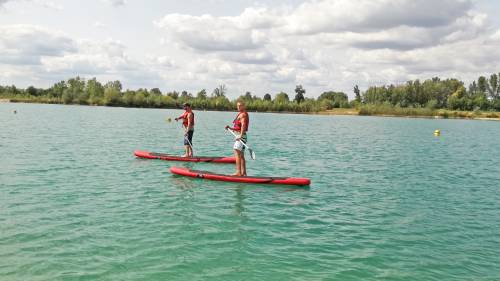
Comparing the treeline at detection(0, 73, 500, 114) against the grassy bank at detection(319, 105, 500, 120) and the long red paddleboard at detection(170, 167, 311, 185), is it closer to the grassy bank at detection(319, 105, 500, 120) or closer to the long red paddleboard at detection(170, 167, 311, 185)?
the grassy bank at detection(319, 105, 500, 120)

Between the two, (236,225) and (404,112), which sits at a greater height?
(404,112)

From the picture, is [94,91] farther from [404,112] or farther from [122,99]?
[404,112]

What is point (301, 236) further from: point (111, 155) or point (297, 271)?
point (111, 155)

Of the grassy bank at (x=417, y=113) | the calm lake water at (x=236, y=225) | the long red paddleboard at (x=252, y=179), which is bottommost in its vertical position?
the calm lake water at (x=236, y=225)

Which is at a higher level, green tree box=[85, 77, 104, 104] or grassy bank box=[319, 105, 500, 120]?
green tree box=[85, 77, 104, 104]

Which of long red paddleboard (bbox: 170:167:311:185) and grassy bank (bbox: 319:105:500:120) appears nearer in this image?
long red paddleboard (bbox: 170:167:311:185)

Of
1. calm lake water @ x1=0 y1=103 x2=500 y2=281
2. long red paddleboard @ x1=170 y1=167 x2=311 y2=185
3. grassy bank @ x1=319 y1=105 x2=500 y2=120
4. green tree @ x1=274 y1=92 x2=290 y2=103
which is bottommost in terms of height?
calm lake water @ x1=0 y1=103 x2=500 y2=281

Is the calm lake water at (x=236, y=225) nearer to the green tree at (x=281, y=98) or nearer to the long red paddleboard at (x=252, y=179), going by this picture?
the long red paddleboard at (x=252, y=179)

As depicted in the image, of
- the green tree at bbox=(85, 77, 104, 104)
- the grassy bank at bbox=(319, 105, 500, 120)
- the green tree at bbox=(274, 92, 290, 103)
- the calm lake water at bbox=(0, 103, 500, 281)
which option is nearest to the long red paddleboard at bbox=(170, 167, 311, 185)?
the calm lake water at bbox=(0, 103, 500, 281)

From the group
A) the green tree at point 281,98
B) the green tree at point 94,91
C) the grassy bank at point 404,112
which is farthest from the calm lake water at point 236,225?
the green tree at point 281,98

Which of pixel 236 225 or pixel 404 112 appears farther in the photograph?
pixel 404 112

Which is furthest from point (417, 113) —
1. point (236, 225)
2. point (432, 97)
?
point (236, 225)

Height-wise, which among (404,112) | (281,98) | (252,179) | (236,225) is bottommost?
(236,225)

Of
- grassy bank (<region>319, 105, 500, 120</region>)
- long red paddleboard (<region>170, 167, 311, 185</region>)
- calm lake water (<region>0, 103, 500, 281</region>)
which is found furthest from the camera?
grassy bank (<region>319, 105, 500, 120</region>)
